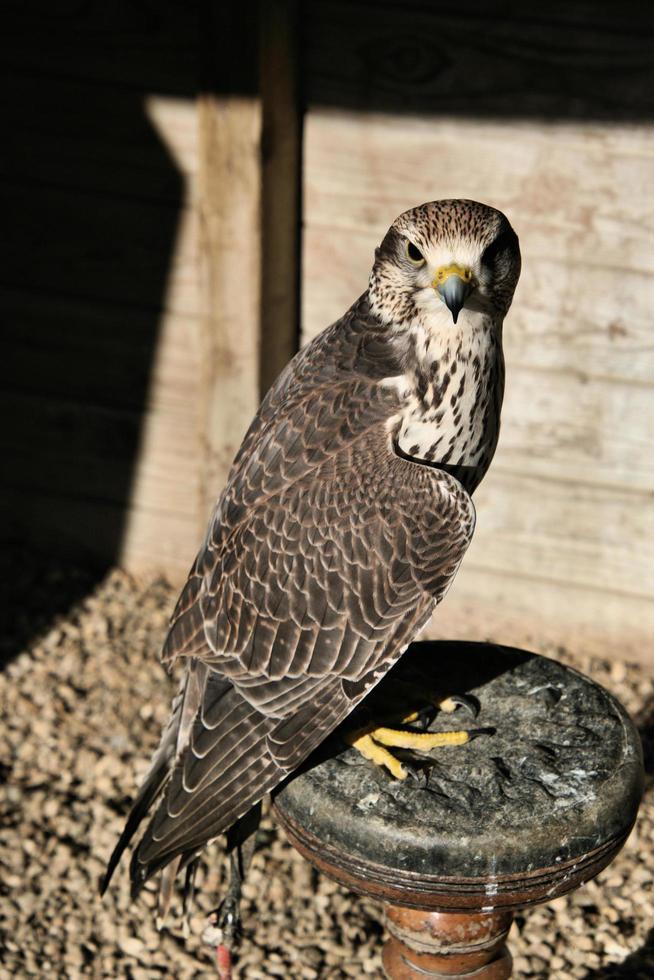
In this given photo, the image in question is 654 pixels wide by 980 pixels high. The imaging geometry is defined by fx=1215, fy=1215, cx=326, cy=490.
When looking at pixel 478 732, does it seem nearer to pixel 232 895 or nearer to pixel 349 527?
pixel 349 527

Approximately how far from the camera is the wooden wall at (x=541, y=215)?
3.55 metres

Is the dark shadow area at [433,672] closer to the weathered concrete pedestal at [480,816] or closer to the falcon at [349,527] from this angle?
the weathered concrete pedestal at [480,816]

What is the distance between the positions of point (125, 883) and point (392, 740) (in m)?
1.43

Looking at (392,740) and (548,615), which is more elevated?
(392,740)

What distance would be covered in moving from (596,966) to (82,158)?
9.81 feet

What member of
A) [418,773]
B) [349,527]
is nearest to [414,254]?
[349,527]

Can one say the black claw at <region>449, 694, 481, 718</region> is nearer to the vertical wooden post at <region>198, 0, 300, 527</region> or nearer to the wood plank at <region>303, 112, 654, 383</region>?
the wood plank at <region>303, 112, 654, 383</region>

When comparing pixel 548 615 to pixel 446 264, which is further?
pixel 548 615

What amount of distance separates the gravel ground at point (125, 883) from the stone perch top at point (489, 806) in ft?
3.56

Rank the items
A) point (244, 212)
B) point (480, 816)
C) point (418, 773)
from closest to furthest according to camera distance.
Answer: point (480, 816) → point (418, 773) → point (244, 212)

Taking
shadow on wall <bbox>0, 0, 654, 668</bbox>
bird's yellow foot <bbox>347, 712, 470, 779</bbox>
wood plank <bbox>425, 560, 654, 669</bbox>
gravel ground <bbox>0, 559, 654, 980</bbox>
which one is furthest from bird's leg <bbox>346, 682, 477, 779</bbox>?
shadow on wall <bbox>0, 0, 654, 668</bbox>

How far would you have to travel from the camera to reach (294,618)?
8.11 ft

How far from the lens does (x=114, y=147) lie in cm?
409

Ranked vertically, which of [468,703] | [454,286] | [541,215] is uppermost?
[541,215]
